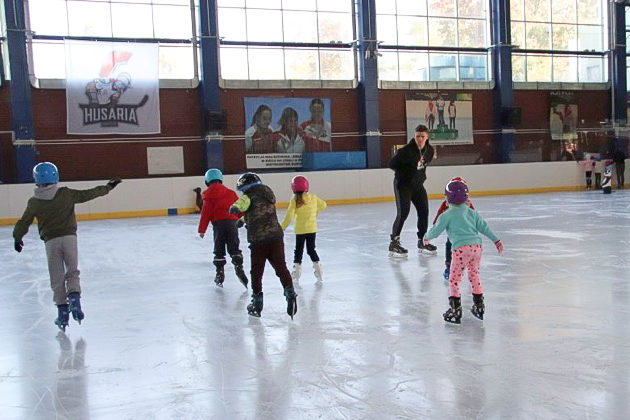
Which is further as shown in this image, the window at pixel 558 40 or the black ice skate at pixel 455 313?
the window at pixel 558 40

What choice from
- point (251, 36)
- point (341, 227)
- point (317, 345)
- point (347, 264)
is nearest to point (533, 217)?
point (341, 227)

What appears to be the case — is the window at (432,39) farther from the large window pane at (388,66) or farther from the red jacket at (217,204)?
the red jacket at (217,204)

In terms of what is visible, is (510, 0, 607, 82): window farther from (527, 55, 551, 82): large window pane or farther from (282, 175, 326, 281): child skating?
(282, 175, 326, 281): child skating

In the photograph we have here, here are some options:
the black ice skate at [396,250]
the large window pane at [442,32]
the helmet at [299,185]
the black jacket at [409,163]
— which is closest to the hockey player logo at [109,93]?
the large window pane at [442,32]

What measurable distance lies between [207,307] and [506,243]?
4678 mm

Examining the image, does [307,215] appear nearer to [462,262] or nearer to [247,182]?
[247,182]

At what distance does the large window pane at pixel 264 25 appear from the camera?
20.6m

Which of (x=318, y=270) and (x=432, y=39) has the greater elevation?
(x=432, y=39)

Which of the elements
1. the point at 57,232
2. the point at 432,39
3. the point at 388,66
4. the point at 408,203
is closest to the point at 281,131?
the point at 388,66

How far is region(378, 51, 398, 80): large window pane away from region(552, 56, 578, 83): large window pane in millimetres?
6329

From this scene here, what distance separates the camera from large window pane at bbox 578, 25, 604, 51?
974 inches

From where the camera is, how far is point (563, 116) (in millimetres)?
24609

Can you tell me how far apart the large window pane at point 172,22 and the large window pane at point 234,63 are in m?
1.21

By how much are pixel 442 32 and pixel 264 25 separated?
623cm
